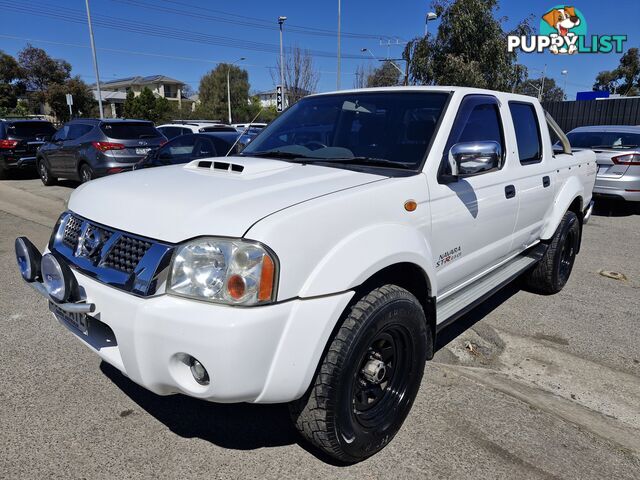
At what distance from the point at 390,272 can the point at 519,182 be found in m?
1.78

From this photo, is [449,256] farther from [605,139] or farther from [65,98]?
[65,98]

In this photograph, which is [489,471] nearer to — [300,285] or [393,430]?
[393,430]

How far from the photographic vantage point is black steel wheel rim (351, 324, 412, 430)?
2.39m

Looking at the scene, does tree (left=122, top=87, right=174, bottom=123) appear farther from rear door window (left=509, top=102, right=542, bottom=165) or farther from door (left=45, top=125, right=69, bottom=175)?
rear door window (left=509, top=102, right=542, bottom=165)

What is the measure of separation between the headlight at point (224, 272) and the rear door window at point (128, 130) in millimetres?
9410

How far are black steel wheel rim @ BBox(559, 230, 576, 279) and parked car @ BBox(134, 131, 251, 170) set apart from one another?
5.55 meters

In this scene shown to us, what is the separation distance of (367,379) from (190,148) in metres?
7.18

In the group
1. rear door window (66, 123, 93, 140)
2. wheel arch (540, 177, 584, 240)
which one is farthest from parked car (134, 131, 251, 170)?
wheel arch (540, 177, 584, 240)

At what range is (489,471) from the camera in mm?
2363

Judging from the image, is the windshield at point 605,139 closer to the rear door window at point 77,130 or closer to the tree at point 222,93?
the rear door window at point 77,130

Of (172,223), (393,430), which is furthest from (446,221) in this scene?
(172,223)

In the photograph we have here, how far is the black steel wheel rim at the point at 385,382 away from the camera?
2392 mm

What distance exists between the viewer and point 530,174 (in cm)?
385

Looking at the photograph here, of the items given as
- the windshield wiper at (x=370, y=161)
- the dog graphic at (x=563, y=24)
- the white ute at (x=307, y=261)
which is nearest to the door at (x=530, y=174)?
the white ute at (x=307, y=261)
